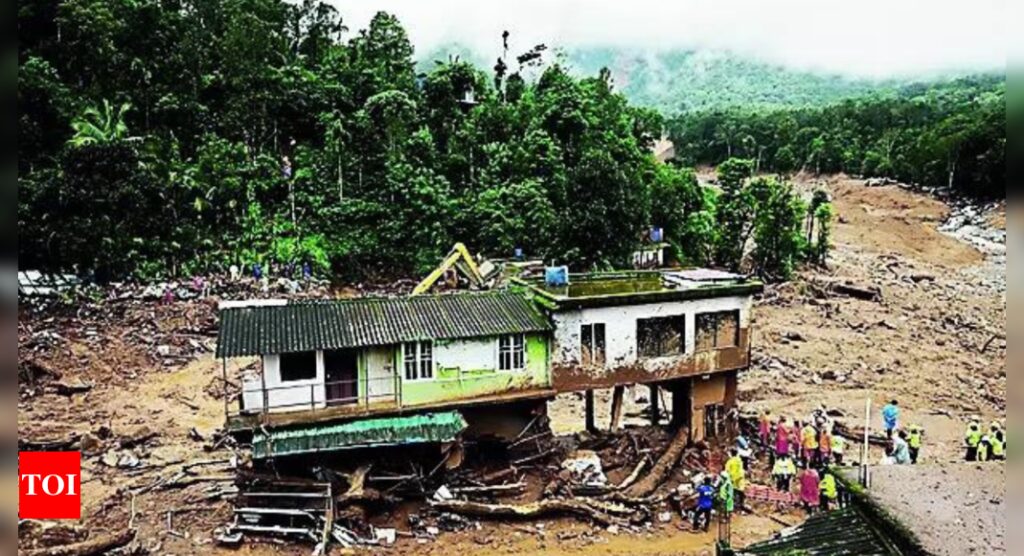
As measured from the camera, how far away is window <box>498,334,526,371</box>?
21969 mm

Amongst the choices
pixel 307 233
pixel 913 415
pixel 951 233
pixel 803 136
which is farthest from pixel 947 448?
pixel 803 136

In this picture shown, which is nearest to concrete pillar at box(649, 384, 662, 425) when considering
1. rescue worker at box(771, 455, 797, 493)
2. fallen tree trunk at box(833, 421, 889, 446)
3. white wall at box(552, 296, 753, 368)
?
white wall at box(552, 296, 753, 368)

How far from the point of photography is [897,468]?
30.3 ft

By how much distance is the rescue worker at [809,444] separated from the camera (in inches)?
892

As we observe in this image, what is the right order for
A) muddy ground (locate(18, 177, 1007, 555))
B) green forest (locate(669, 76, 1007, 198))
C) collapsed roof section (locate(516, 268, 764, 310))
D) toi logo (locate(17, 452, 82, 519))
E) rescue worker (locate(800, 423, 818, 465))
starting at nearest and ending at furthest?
toi logo (locate(17, 452, 82, 519)) < muddy ground (locate(18, 177, 1007, 555)) < collapsed roof section (locate(516, 268, 764, 310)) < rescue worker (locate(800, 423, 818, 465)) < green forest (locate(669, 76, 1007, 198))

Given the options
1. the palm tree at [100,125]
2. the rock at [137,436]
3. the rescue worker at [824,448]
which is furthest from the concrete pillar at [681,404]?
the palm tree at [100,125]

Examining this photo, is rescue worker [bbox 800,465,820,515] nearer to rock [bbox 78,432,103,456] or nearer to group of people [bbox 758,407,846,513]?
group of people [bbox 758,407,846,513]

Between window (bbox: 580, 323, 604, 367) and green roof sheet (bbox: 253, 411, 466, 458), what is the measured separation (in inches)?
155

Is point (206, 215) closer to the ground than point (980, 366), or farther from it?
farther from it

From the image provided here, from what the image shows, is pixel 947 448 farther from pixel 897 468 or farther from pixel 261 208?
pixel 261 208

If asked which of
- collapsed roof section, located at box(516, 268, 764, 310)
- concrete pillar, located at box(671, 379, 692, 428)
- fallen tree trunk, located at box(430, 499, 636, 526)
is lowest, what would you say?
fallen tree trunk, located at box(430, 499, 636, 526)

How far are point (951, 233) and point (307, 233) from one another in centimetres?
5820

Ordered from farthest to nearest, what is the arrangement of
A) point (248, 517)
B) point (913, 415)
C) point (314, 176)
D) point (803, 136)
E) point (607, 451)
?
point (803, 136)
point (314, 176)
point (913, 415)
point (607, 451)
point (248, 517)

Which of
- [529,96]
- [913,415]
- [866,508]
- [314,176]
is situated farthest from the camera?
[529,96]
